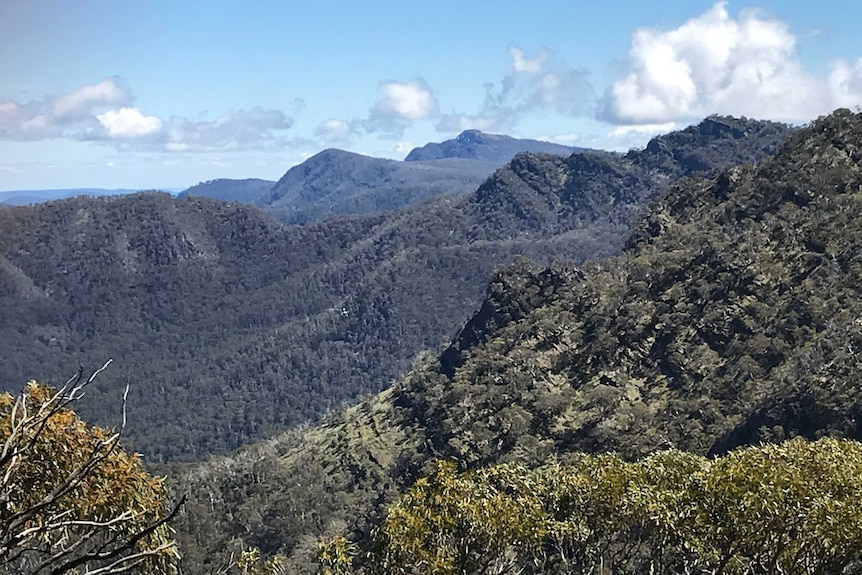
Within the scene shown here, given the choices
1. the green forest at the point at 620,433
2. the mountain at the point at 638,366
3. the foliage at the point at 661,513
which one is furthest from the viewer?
the mountain at the point at 638,366

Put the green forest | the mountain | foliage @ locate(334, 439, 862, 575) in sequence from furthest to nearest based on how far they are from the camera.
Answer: the mountain → the green forest → foliage @ locate(334, 439, 862, 575)

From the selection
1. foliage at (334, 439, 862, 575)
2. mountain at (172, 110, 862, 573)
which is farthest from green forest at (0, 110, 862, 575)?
mountain at (172, 110, 862, 573)

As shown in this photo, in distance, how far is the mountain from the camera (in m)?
59.0

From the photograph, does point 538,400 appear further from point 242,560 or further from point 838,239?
point 242,560

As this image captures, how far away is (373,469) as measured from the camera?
3423 inches

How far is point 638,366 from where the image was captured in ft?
246

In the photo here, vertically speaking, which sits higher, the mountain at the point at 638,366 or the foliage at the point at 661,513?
the foliage at the point at 661,513

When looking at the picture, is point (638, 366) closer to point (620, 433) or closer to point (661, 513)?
point (620, 433)

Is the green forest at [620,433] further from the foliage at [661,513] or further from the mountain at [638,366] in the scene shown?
the mountain at [638,366]

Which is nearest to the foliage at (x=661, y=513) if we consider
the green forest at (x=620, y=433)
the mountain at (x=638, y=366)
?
the green forest at (x=620, y=433)

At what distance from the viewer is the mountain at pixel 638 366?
59.0 meters

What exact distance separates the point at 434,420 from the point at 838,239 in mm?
45014

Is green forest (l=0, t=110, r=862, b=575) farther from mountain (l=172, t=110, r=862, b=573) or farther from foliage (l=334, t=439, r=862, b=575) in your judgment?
mountain (l=172, t=110, r=862, b=573)

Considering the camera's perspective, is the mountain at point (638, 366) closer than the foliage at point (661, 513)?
No
